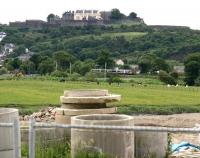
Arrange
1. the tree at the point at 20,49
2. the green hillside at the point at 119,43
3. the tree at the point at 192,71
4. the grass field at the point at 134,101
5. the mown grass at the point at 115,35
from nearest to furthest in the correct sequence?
the grass field at the point at 134,101
the tree at the point at 192,71
the green hillside at the point at 119,43
the mown grass at the point at 115,35
the tree at the point at 20,49

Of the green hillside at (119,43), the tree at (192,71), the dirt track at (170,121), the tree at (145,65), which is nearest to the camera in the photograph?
the dirt track at (170,121)

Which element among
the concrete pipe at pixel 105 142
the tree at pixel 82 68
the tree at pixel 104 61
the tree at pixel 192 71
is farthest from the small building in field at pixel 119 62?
the concrete pipe at pixel 105 142

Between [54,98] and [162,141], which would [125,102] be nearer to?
[54,98]

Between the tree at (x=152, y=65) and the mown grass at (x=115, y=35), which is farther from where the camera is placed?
the mown grass at (x=115, y=35)

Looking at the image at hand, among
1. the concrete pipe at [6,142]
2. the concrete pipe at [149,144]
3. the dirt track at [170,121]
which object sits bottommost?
the dirt track at [170,121]

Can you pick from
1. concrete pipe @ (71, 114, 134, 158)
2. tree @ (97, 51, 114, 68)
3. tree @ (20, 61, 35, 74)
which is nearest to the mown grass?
tree @ (97, 51, 114, 68)

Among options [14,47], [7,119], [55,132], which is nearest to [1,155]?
[7,119]

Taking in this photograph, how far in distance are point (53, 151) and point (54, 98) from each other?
2910 cm

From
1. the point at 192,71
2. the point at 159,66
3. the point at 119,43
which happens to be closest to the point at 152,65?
the point at 159,66

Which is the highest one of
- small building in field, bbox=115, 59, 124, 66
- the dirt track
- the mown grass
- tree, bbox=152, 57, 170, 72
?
the mown grass

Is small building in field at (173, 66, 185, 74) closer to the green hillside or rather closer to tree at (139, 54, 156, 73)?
tree at (139, 54, 156, 73)

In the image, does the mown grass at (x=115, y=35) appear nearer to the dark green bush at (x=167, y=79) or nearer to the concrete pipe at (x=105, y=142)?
the dark green bush at (x=167, y=79)

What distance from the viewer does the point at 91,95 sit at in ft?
49.5

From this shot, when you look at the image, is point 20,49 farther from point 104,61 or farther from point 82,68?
point 82,68
